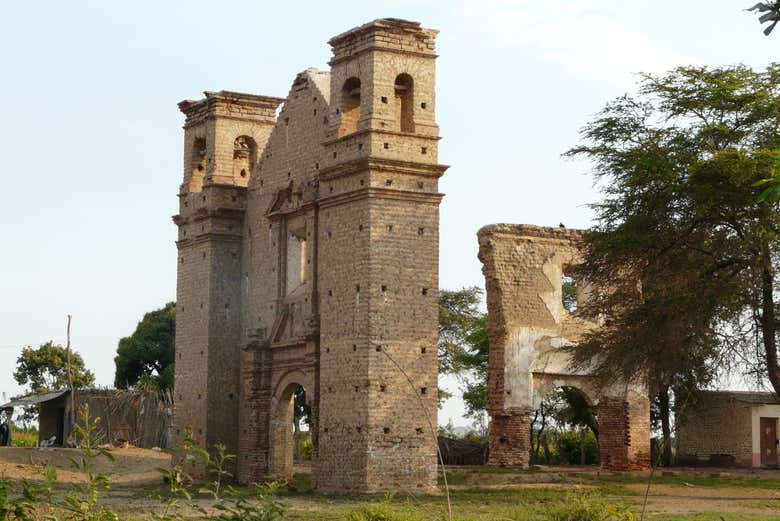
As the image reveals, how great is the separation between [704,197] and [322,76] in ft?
28.8

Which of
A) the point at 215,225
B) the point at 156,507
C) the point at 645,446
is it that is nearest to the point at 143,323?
the point at 215,225

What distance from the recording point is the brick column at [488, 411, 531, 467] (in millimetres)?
27516

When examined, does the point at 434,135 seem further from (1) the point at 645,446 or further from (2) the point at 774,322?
(1) the point at 645,446

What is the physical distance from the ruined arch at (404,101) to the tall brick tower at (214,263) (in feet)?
20.3

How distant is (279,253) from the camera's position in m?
27.3

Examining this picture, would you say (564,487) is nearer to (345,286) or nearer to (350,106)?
(345,286)

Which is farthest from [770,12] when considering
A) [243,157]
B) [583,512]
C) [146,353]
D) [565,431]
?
[146,353]

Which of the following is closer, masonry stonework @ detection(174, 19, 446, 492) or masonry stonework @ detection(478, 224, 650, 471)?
masonry stonework @ detection(174, 19, 446, 492)

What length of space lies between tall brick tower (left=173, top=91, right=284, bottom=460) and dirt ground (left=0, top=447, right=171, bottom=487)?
1584 mm

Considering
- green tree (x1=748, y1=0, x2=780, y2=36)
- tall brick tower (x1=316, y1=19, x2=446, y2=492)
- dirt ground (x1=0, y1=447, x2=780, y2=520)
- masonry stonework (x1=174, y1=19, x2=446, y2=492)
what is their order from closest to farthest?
green tree (x1=748, y1=0, x2=780, y2=36) → dirt ground (x1=0, y1=447, x2=780, y2=520) → tall brick tower (x1=316, y1=19, x2=446, y2=492) → masonry stonework (x1=174, y1=19, x2=446, y2=492)

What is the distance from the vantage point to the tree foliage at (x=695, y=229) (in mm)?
22062

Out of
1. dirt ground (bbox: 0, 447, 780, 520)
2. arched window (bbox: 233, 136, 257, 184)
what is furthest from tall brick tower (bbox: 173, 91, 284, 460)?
dirt ground (bbox: 0, 447, 780, 520)

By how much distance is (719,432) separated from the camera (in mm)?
33906

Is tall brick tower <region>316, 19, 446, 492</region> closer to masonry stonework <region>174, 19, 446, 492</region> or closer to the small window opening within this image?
masonry stonework <region>174, 19, 446, 492</region>
